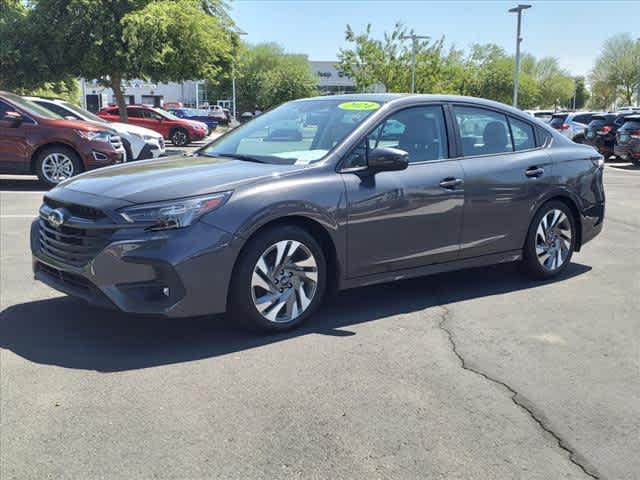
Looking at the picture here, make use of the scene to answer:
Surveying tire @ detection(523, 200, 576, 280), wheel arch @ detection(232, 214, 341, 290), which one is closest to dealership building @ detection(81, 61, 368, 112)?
tire @ detection(523, 200, 576, 280)

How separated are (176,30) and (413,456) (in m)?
20.6

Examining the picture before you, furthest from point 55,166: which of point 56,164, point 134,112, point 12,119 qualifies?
point 134,112

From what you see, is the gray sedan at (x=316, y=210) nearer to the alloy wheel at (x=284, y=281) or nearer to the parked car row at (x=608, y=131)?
the alloy wheel at (x=284, y=281)

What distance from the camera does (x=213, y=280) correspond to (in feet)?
14.2

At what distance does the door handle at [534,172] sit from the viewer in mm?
5994

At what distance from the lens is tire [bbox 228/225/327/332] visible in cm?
447

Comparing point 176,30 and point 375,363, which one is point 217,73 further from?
point 375,363

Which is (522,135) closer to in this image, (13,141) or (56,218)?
(56,218)

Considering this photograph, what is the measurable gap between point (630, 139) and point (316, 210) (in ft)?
60.0

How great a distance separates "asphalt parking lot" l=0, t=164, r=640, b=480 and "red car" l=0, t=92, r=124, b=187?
6.61 meters

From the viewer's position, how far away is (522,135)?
6.21 meters

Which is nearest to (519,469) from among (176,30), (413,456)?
(413,456)

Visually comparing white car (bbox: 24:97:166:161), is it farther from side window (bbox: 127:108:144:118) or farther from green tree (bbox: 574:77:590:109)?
green tree (bbox: 574:77:590:109)

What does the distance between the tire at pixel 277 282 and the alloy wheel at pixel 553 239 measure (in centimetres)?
232
